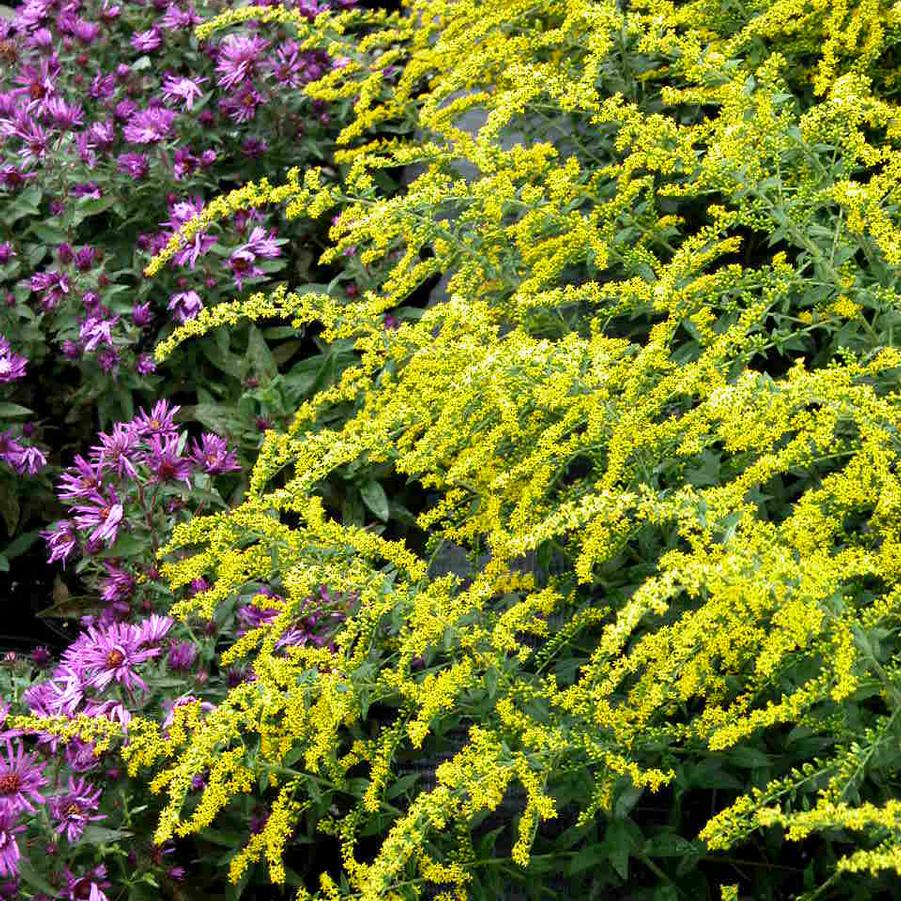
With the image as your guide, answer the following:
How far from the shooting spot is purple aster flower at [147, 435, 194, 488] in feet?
10.2

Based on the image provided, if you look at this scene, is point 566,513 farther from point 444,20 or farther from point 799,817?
point 444,20

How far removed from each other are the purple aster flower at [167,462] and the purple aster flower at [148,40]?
6.47ft

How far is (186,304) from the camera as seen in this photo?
12.2 ft

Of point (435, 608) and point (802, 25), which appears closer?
point (435, 608)

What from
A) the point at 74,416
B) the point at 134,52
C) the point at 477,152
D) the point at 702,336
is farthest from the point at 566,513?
the point at 134,52

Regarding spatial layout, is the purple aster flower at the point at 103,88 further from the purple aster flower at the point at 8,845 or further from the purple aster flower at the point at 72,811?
the purple aster flower at the point at 8,845

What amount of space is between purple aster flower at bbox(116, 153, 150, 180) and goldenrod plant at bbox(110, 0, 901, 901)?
2.52 feet

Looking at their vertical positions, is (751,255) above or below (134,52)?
below

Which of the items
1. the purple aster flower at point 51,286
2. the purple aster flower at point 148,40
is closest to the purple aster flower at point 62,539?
the purple aster flower at point 51,286

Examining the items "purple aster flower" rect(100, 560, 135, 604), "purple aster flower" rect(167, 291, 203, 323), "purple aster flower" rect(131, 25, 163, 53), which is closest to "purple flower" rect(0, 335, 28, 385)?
"purple aster flower" rect(167, 291, 203, 323)

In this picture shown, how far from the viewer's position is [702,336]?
2.63 meters

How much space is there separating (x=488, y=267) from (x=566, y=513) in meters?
1.40

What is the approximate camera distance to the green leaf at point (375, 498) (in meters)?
3.32

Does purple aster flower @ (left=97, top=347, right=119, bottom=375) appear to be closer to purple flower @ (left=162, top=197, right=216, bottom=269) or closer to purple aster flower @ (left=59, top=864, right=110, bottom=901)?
purple flower @ (left=162, top=197, right=216, bottom=269)
